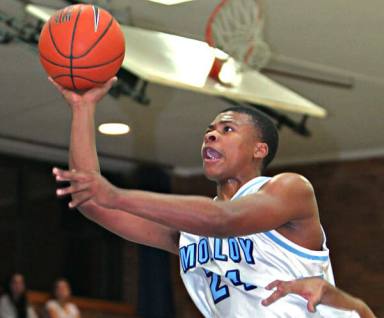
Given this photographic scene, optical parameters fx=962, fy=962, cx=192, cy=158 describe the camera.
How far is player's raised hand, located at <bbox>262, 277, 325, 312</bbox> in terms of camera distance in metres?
3.18

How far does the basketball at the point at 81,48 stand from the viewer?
3.28 m

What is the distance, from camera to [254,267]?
3336mm

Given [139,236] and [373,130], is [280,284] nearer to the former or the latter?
[139,236]

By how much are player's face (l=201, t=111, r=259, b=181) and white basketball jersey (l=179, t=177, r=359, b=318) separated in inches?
3.3

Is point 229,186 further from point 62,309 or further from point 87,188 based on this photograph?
point 62,309

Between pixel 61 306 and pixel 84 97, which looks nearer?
pixel 84 97

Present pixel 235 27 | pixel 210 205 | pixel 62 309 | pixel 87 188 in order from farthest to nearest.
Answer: pixel 62 309, pixel 235 27, pixel 210 205, pixel 87 188

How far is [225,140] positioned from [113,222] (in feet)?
1.79

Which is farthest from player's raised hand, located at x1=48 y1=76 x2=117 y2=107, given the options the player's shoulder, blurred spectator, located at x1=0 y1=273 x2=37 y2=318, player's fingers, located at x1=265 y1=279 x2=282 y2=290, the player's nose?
blurred spectator, located at x1=0 y1=273 x2=37 y2=318

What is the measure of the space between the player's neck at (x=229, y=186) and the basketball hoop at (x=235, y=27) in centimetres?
307

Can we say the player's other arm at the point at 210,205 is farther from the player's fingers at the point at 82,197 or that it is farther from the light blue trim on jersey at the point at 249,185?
the light blue trim on jersey at the point at 249,185

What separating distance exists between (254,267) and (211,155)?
424 millimetres

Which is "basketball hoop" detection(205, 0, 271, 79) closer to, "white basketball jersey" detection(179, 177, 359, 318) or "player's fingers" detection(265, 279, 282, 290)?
Answer: "white basketball jersey" detection(179, 177, 359, 318)

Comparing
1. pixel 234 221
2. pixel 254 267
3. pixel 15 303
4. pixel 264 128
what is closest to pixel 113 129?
pixel 15 303
